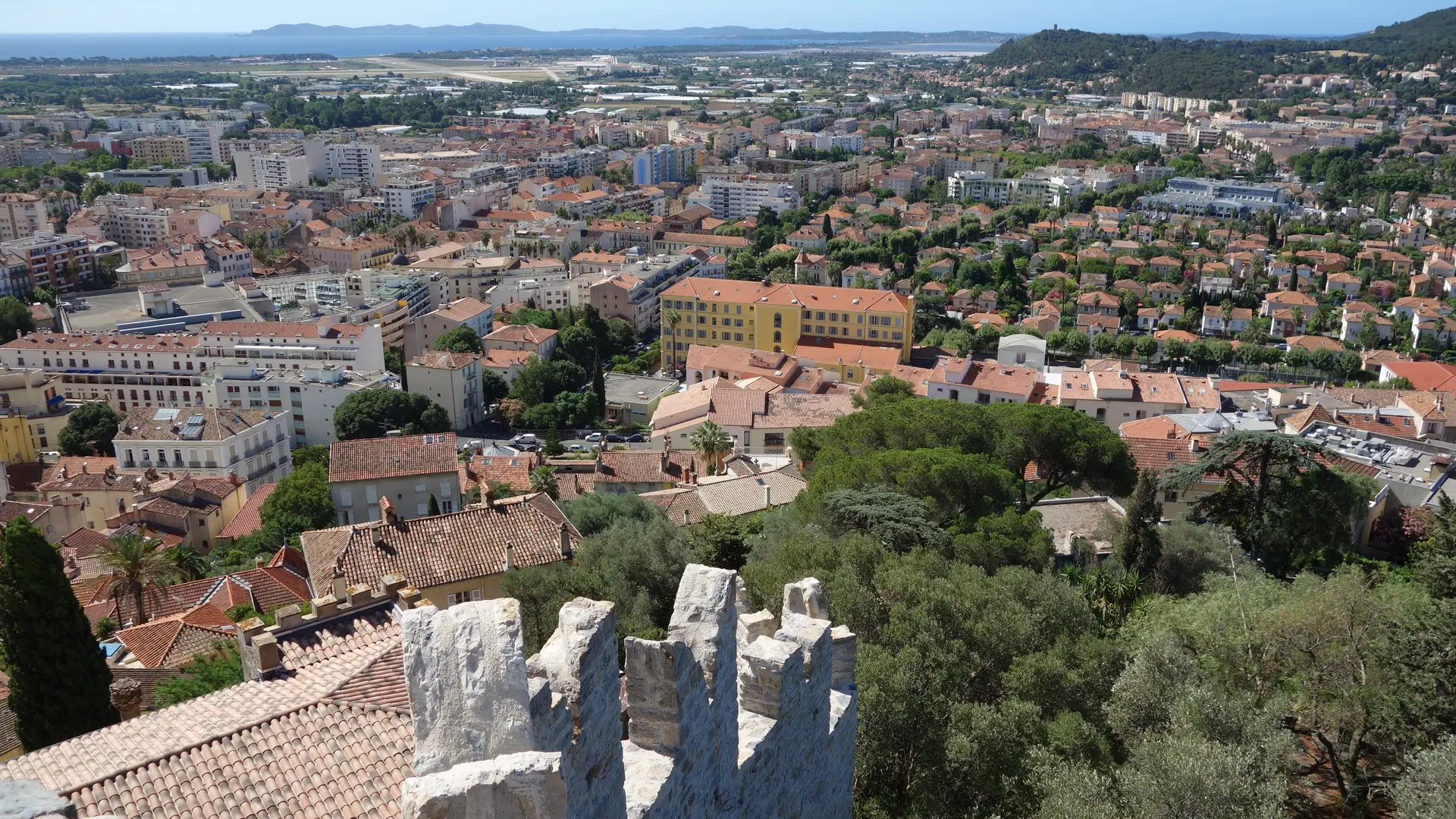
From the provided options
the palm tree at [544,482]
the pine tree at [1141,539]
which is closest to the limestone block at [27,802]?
the pine tree at [1141,539]

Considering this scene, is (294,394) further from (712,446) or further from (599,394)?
(712,446)

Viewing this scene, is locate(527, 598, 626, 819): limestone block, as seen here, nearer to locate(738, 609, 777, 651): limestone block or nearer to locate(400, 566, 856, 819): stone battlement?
locate(400, 566, 856, 819): stone battlement

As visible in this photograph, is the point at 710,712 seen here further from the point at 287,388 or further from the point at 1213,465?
the point at 287,388

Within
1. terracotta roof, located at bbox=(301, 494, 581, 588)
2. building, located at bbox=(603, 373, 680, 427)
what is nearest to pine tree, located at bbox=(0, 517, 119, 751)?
terracotta roof, located at bbox=(301, 494, 581, 588)

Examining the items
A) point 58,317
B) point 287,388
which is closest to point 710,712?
point 287,388

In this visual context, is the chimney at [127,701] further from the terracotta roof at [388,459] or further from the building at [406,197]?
the building at [406,197]

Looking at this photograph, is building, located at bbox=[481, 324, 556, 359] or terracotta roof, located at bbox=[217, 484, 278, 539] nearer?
terracotta roof, located at bbox=[217, 484, 278, 539]

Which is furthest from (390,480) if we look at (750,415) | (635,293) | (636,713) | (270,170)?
(270,170)

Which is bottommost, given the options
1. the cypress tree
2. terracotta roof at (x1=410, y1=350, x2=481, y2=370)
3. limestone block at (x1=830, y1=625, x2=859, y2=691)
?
the cypress tree
